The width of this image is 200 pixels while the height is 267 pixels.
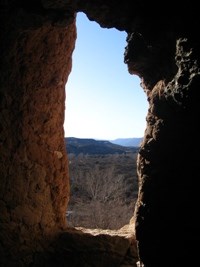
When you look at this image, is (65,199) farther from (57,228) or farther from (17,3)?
(17,3)

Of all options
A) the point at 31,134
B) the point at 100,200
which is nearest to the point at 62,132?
the point at 31,134

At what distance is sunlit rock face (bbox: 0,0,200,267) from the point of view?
2.67 metres

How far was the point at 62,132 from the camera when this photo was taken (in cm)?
621

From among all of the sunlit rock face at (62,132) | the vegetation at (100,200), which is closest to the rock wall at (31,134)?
the sunlit rock face at (62,132)

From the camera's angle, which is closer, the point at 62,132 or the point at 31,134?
the point at 31,134

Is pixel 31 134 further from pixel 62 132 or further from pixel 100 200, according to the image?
pixel 100 200

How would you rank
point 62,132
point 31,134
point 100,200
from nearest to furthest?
point 31,134
point 62,132
point 100,200

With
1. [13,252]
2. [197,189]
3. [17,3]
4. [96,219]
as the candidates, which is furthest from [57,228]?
[96,219]

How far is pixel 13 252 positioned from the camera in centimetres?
515

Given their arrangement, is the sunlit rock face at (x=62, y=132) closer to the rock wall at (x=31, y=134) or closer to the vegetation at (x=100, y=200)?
the rock wall at (x=31, y=134)

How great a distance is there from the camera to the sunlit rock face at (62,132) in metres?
2.67

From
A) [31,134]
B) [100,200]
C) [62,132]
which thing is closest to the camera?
[31,134]

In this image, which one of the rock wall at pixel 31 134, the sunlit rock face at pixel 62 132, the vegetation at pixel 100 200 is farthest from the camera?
the vegetation at pixel 100 200

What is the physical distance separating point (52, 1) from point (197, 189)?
2382 mm
